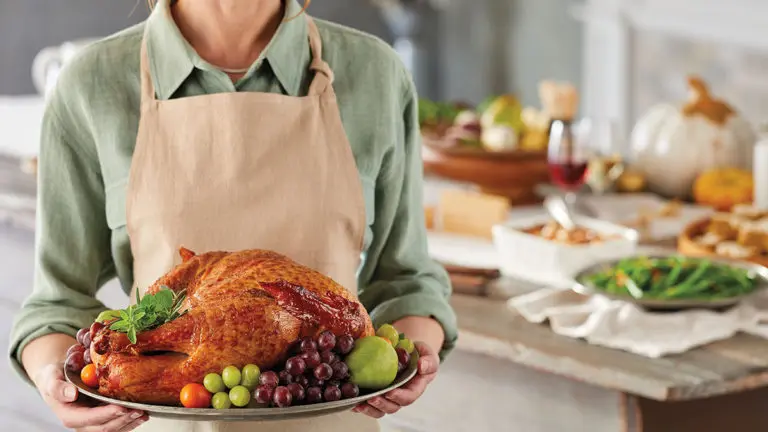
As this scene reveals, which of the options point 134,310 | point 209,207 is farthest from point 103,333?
point 209,207

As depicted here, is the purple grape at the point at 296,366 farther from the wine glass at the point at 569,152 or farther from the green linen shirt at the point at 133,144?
the wine glass at the point at 569,152

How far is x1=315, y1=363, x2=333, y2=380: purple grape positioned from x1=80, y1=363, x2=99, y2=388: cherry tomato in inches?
8.3

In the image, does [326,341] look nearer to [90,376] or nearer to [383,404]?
[383,404]

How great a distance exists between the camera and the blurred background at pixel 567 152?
166 cm

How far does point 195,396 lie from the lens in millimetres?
943

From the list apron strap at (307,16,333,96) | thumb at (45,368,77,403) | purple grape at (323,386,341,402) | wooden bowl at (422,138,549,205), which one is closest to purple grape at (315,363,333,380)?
purple grape at (323,386,341,402)

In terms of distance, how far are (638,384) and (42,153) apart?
0.83 metres

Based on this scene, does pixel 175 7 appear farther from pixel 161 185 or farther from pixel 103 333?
pixel 103 333

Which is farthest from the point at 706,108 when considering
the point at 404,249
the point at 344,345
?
the point at 344,345

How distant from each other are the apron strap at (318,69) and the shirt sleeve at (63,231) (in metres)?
0.27

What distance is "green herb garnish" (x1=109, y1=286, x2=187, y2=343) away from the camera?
966 millimetres

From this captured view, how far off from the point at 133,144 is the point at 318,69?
0.22m

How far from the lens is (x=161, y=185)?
1186 millimetres

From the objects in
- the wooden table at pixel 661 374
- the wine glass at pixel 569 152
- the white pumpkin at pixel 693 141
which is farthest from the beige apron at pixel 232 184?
the white pumpkin at pixel 693 141
